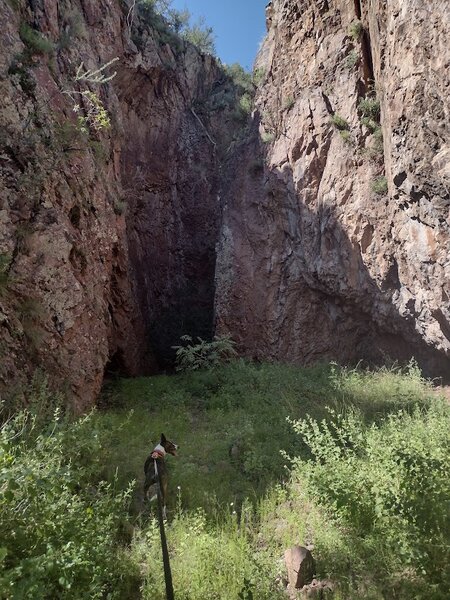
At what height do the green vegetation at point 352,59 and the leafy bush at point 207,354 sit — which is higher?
the green vegetation at point 352,59

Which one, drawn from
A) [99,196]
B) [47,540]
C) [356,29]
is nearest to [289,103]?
[356,29]

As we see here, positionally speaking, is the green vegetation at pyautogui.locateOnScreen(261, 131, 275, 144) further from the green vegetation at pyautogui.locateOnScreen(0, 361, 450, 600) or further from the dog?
the dog

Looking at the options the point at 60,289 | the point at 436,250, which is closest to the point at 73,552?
the point at 60,289

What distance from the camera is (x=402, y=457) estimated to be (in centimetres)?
357

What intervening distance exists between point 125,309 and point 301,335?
4880 millimetres

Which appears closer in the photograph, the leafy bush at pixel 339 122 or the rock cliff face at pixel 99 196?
the rock cliff face at pixel 99 196

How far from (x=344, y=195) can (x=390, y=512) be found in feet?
25.6

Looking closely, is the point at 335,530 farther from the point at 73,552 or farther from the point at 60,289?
the point at 60,289

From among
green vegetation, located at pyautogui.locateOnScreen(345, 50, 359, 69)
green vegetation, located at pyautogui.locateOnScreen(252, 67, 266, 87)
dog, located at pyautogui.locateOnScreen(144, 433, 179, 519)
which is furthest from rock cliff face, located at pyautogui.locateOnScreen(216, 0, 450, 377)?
dog, located at pyautogui.locateOnScreen(144, 433, 179, 519)

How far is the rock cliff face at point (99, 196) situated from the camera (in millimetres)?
6090

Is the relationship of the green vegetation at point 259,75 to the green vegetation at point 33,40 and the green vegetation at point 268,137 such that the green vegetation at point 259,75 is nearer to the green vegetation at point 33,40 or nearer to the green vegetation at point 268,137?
the green vegetation at point 268,137

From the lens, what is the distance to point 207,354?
1200 centimetres

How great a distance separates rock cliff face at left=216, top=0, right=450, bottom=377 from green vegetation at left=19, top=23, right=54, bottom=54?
646cm

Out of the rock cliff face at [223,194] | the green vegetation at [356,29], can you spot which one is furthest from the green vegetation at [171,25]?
the green vegetation at [356,29]
